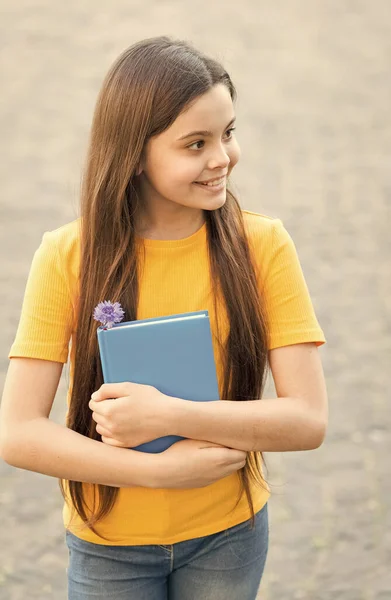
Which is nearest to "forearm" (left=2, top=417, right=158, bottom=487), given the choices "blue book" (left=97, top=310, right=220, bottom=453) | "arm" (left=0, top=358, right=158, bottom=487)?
"arm" (left=0, top=358, right=158, bottom=487)

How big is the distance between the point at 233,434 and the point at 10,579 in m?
1.63

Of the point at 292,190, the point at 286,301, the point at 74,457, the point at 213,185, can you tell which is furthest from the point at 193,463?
the point at 292,190

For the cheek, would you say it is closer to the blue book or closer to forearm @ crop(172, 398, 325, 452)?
the blue book

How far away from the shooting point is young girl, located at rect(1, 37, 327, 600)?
4.25ft

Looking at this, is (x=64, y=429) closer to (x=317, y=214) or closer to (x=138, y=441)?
(x=138, y=441)

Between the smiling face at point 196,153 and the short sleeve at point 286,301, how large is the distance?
0.14 m

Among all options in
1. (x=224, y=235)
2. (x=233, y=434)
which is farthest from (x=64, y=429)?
(x=224, y=235)

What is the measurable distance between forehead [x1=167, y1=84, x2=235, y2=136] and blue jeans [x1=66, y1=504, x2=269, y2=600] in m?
0.69

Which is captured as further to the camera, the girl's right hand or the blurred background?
the blurred background

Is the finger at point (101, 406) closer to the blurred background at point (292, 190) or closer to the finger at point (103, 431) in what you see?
the finger at point (103, 431)

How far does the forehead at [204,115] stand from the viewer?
1304 mm

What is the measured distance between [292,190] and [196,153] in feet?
6.03

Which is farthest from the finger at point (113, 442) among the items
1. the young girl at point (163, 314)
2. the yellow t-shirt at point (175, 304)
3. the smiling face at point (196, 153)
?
the smiling face at point (196, 153)

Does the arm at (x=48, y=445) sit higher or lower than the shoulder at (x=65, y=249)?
lower
